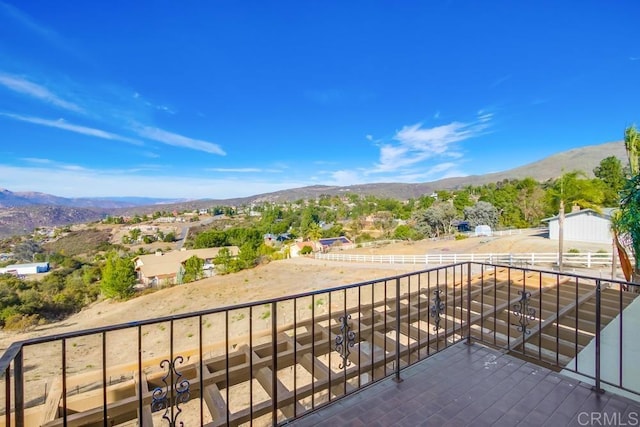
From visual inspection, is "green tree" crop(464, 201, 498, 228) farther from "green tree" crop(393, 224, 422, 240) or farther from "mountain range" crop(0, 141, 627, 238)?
"mountain range" crop(0, 141, 627, 238)

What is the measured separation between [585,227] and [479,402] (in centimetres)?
2448

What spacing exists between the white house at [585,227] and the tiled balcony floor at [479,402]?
22154mm

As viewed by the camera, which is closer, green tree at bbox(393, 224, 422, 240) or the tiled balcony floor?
the tiled balcony floor

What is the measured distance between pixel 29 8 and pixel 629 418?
17.2 meters

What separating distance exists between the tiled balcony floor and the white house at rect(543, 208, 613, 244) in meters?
22.2

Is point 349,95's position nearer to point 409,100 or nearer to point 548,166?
point 409,100

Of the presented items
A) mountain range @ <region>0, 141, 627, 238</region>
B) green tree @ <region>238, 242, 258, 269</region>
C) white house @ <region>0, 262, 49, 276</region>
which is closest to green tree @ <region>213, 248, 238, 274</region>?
green tree @ <region>238, 242, 258, 269</region>

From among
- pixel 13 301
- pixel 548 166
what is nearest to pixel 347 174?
pixel 13 301

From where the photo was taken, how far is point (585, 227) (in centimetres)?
1961

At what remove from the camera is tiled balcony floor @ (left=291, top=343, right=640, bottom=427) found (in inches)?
77.5

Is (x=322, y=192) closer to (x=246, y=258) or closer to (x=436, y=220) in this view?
(x=436, y=220)

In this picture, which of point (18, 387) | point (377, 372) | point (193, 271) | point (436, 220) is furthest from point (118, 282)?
point (436, 220)

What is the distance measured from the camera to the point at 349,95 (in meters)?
22.5

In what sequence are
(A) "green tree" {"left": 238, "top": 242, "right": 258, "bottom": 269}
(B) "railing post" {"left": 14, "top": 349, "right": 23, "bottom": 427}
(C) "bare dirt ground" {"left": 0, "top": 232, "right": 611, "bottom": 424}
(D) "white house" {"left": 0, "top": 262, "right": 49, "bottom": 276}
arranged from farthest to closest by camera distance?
(D) "white house" {"left": 0, "top": 262, "right": 49, "bottom": 276}
(A) "green tree" {"left": 238, "top": 242, "right": 258, "bottom": 269}
(C) "bare dirt ground" {"left": 0, "top": 232, "right": 611, "bottom": 424}
(B) "railing post" {"left": 14, "top": 349, "right": 23, "bottom": 427}
